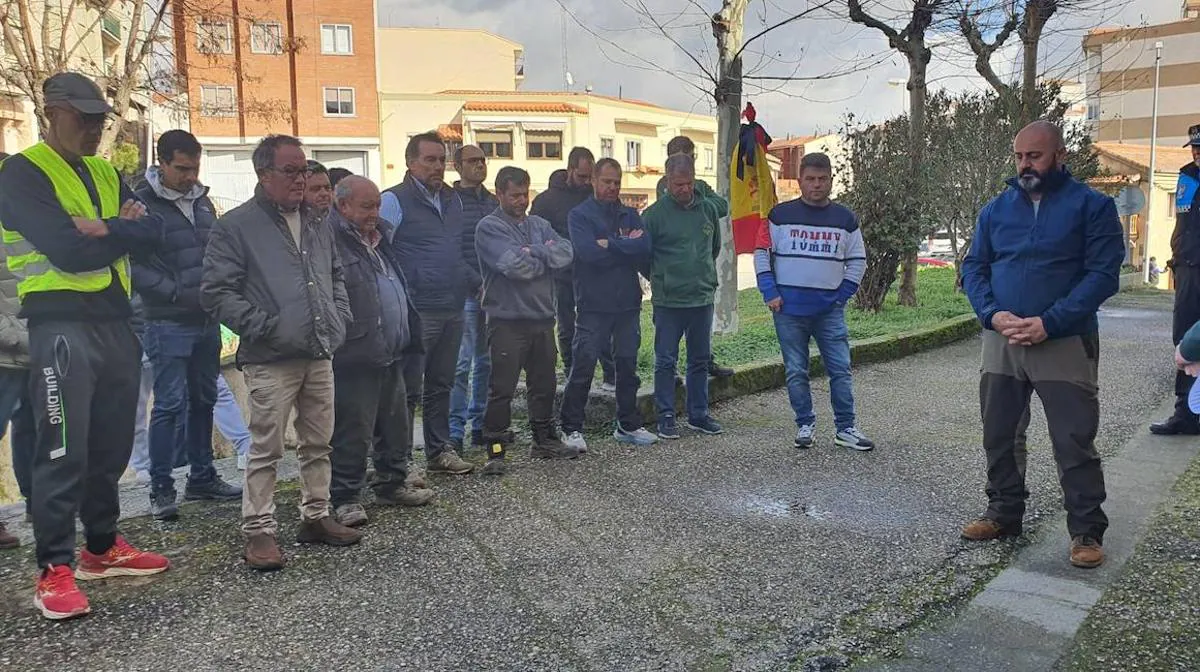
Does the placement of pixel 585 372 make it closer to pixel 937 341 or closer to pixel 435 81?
pixel 937 341

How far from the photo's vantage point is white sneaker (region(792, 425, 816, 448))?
19.7 feet

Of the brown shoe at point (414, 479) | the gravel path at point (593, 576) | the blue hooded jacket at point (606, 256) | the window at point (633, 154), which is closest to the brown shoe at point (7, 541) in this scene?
the gravel path at point (593, 576)

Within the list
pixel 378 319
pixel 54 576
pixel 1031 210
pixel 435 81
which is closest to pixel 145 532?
pixel 54 576

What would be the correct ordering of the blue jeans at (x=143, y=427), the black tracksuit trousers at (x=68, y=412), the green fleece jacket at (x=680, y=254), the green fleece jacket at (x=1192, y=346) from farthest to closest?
the green fleece jacket at (x=680, y=254)
the blue jeans at (x=143, y=427)
the black tracksuit trousers at (x=68, y=412)
the green fleece jacket at (x=1192, y=346)

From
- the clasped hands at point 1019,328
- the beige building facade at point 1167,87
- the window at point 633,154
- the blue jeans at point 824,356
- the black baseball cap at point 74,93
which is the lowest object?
the blue jeans at point 824,356

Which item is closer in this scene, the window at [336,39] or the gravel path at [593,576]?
the gravel path at [593,576]

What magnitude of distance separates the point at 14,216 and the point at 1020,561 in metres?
4.41

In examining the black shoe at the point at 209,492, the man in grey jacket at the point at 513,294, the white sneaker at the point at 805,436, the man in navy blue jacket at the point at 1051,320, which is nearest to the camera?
the man in navy blue jacket at the point at 1051,320

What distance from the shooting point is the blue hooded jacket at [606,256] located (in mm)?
5996

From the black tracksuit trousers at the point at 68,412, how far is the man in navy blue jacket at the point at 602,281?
9.42 ft

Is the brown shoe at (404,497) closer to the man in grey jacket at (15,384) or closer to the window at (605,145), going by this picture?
the man in grey jacket at (15,384)

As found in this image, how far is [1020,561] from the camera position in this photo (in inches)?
157

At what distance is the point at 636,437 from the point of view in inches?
245

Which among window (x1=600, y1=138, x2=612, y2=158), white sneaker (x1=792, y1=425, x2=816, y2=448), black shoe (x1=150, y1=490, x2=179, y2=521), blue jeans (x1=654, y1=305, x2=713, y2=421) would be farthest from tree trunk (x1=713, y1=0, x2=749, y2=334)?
window (x1=600, y1=138, x2=612, y2=158)
